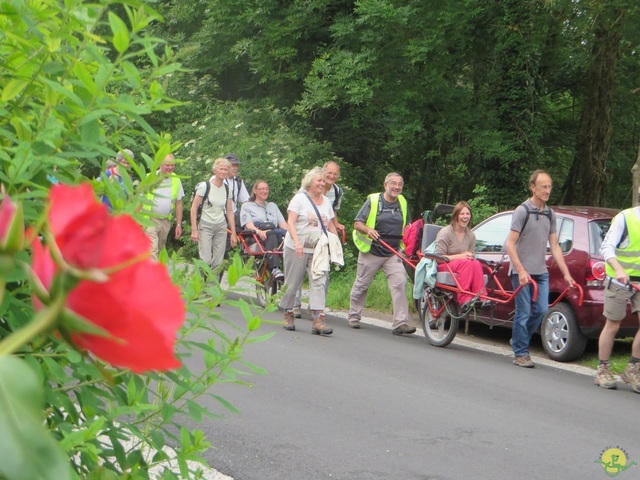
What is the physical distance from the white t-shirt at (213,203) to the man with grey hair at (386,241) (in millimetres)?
2734

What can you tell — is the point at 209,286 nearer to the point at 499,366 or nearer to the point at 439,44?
the point at 499,366

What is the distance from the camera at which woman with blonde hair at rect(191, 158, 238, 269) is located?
15.0m

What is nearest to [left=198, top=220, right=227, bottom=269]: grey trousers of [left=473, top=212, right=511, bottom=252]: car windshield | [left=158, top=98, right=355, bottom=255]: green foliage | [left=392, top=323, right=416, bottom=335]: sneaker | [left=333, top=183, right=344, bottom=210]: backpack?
[left=333, top=183, right=344, bottom=210]: backpack

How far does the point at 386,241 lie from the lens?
1327 centimetres

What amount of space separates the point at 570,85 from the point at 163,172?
23.4 meters

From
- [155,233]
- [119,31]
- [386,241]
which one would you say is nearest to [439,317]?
[386,241]

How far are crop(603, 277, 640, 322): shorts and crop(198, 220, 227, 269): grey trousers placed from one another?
22.8ft

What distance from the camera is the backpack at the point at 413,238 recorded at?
13.6m

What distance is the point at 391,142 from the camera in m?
23.5

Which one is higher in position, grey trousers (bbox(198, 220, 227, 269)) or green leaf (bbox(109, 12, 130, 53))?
green leaf (bbox(109, 12, 130, 53))

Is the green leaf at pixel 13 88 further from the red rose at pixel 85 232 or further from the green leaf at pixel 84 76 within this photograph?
the red rose at pixel 85 232

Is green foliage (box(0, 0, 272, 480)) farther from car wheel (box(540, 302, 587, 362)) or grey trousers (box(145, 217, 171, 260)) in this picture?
car wheel (box(540, 302, 587, 362))

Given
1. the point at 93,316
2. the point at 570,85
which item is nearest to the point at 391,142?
the point at 570,85

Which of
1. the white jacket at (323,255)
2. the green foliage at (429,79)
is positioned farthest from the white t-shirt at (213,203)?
the green foliage at (429,79)
